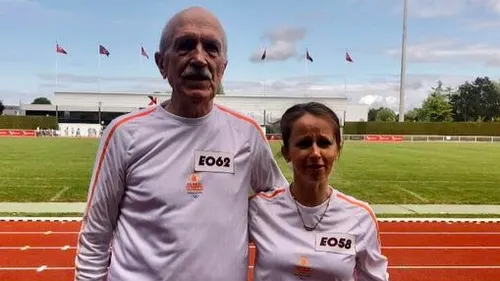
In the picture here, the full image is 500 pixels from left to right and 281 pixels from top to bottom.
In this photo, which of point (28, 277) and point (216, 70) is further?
point (28, 277)

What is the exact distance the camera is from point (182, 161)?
1.85 m

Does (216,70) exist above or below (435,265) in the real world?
above

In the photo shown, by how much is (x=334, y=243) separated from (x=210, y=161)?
22.1 inches

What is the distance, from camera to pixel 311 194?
81.0 inches

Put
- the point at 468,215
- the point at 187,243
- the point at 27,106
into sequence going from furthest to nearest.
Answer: the point at 27,106
the point at 468,215
the point at 187,243

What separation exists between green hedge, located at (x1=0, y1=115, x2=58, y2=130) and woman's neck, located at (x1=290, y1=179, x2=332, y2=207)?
179 ft

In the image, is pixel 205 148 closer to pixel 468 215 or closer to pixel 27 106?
pixel 468 215

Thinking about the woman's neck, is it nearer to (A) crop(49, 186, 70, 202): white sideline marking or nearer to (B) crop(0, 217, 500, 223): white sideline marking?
(B) crop(0, 217, 500, 223): white sideline marking

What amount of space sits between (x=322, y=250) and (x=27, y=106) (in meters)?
74.8

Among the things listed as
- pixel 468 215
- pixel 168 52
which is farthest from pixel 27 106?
pixel 168 52

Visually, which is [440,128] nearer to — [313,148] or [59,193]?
[59,193]

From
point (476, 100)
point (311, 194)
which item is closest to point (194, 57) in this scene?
point (311, 194)

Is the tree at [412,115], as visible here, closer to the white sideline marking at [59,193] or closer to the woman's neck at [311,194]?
the white sideline marking at [59,193]

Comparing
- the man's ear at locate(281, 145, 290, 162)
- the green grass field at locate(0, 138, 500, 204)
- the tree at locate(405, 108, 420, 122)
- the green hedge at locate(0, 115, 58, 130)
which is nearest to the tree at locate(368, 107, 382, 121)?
the tree at locate(405, 108, 420, 122)
